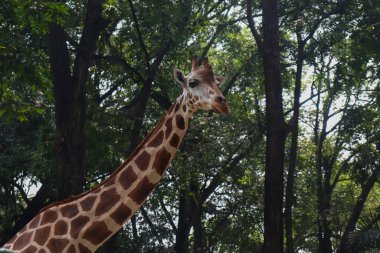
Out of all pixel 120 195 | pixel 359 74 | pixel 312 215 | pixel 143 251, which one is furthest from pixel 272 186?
pixel 312 215

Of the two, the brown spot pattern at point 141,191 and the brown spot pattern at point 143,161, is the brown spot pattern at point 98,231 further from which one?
the brown spot pattern at point 143,161

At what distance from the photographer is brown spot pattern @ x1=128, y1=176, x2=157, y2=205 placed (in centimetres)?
907

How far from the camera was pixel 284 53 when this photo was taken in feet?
61.6

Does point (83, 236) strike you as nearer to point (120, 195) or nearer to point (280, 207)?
point (120, 195)

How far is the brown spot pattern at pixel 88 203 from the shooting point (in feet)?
29.9

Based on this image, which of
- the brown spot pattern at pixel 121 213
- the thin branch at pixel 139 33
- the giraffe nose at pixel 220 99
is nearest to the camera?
the giraffe nose at pixel 220 99

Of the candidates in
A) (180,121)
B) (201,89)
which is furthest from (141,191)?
(201,89)

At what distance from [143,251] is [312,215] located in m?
6.24

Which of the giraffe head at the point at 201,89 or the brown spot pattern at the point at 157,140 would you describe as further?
the brown spot pattern at the point at 157,140

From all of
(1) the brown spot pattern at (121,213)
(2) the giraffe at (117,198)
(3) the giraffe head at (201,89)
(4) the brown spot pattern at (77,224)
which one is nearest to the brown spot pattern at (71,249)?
(2) the giraffe at (117,198)

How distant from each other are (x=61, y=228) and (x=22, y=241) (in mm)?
505

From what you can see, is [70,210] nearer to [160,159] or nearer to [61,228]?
[61,228]

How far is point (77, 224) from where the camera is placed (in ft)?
29.6

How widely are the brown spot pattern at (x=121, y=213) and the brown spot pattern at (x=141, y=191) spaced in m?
0.15
